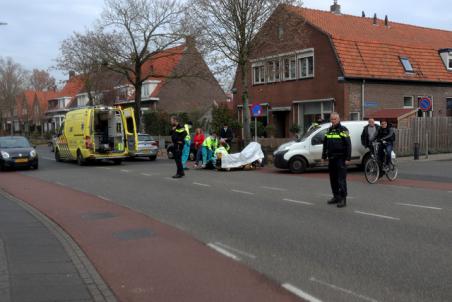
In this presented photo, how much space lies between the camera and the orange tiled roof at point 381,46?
94.4 ft

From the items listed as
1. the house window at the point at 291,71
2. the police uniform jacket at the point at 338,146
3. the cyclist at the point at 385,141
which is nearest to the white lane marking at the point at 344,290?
the police uniform jacket at the point at 338,146

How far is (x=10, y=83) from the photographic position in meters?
80.2

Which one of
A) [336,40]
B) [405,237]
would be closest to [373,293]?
[405,237]

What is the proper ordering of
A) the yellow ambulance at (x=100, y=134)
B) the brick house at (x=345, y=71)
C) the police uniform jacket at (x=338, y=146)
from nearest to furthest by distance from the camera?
the police uniform jacket at (x=338, y=146) < the yellow ambulance at (x=100, y=134) < the brick house at (x=345, y=71)

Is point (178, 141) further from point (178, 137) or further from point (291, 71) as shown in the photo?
point (291, 71)

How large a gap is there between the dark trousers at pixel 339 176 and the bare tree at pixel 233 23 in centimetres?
1337

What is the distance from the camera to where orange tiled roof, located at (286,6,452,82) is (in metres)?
28.8

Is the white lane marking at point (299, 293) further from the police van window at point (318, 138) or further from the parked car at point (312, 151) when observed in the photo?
the police van window at point (318, 138)

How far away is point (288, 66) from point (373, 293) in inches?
1062

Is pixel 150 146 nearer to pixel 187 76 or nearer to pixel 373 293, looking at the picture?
pixel 187 76

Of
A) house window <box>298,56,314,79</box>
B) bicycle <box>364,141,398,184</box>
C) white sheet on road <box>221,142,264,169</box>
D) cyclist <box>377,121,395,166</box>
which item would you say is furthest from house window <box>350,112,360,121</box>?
bicycle <box>364,141,398,184</box>

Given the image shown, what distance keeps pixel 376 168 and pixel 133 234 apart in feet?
27.4

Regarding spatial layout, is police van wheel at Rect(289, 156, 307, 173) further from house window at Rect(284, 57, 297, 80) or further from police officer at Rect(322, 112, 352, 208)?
house window at Rect(284, 57, 297, 80)

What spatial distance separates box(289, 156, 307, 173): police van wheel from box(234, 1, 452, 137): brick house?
Result: 7894 mm
